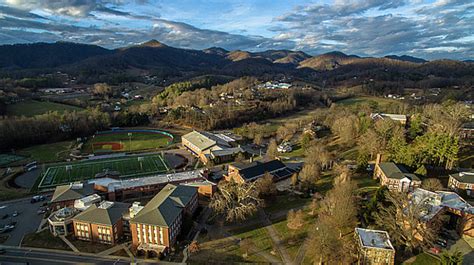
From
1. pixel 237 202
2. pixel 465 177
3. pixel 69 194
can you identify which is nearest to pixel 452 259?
pixel 465 177

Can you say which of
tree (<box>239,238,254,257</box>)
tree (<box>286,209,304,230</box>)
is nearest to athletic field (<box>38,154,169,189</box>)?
tree (<box>239,238,254,257</box>)

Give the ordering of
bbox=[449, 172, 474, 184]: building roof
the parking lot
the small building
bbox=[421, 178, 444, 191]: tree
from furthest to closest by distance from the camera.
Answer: bbox=[449, 172, 474, 184]: building roof < bbox=[421, 178, 444, 191]: tree < the parking lot < the small building

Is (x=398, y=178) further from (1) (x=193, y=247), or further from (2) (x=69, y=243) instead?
(2) (x=69, y=243)

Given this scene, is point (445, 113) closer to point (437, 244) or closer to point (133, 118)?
point (437, 244)

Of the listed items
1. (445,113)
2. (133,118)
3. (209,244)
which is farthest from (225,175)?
(133,118)

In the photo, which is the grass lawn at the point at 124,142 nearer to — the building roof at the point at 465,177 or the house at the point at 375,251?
the house at the point at 375,251

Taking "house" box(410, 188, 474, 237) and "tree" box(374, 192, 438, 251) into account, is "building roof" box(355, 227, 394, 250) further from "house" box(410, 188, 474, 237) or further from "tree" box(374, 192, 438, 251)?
"house" box(410, 188, 474, 237)
